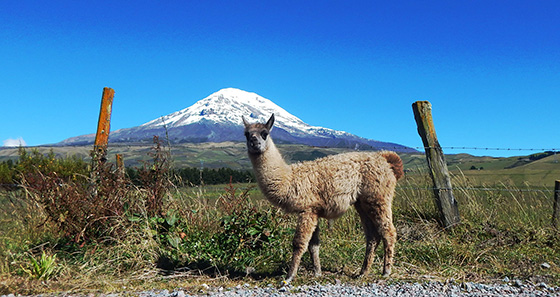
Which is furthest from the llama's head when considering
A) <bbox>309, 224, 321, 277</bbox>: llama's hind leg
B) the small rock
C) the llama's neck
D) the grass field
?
the small rock

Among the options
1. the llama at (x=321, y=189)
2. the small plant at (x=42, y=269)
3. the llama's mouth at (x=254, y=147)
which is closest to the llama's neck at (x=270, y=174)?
the llama at (x=321, y=189)

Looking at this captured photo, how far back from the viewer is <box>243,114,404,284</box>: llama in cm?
629

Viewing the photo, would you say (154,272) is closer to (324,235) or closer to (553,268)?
(324,235)

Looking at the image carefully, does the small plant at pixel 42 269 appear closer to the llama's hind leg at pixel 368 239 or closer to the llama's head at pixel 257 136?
the llama's head at pixel 257 136

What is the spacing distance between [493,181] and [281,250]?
6.04 meters

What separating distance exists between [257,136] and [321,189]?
1155 millimetres

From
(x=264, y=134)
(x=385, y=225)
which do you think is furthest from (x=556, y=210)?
(x=264, y=134)

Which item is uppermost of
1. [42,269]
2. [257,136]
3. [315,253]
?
[257,136]

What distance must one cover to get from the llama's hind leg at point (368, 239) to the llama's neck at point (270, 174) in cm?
116

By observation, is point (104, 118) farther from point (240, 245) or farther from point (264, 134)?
point (264, 134)

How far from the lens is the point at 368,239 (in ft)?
21.9

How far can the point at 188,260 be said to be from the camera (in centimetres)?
697

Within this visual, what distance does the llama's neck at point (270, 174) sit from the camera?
6422 mm

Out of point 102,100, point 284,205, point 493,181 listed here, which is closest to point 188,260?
point 284,205
